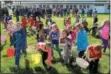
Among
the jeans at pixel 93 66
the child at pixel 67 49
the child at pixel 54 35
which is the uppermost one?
the child at pixel 54 35

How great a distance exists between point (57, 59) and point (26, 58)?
4.02 ft

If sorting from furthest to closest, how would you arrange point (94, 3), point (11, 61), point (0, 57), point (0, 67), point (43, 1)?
point (94, 3) < point (43, 1) < point (0, 57) < point (11, 61) < point (0, 67)

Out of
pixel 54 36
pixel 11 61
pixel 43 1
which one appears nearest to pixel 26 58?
pixel 11 61

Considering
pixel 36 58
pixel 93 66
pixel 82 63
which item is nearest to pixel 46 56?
pixel 36 58

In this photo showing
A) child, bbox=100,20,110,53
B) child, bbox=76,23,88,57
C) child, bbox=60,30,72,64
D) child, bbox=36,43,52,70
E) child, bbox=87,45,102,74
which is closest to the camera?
child, bbox=87,45,102,74

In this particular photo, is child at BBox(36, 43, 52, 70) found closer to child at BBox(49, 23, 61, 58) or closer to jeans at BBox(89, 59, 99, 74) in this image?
child at BBox(49, 23, 61, 58)

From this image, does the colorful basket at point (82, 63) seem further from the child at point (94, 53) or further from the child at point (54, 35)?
the child at point (54, 35)

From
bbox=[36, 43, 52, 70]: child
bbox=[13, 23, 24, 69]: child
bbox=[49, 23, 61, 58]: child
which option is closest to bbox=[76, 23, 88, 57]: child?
bbox=[36, 43, 52, 70]: child

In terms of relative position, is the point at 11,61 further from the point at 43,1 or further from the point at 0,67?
the point at 43,1

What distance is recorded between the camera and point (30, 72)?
1190cm

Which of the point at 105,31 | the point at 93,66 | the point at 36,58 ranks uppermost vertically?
the point at 105,31

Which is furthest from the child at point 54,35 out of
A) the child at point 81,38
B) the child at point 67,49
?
the child at point 81,38

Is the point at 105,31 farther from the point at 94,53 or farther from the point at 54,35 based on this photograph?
the point at 94,53

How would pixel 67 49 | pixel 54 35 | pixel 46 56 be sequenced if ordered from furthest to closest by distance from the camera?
pixel 54 35 → pixel 67 49 → pixel 46 56
